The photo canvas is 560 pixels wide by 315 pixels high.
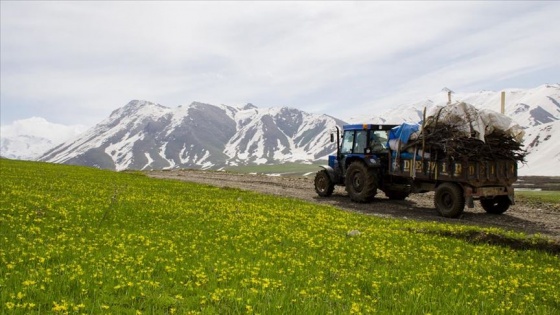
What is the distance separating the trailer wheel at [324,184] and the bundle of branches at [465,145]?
8.69m

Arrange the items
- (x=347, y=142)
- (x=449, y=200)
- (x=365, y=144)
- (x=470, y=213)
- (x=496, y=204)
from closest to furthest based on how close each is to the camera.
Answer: (x=449, y=200)
(x=470, y=213)
(x=496, y=204)
(x=365, y=144)
(x=347, y=142)

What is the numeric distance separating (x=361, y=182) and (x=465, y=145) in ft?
24.8

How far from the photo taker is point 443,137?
21.2 meters

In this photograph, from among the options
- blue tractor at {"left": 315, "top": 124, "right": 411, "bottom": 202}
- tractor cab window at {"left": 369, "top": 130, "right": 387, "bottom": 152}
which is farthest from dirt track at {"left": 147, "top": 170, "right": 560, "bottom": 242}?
tractor cab window at {"left": 369, "top": 130, "right": 387, "bottom": 152}

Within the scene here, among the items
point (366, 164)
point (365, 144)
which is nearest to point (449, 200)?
point (366, 164)

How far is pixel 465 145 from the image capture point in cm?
2036

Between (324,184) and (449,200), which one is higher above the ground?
(324,184)

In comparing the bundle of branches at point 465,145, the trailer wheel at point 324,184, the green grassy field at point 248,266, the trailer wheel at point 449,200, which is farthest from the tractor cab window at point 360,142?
the green grassy field at point 248,266

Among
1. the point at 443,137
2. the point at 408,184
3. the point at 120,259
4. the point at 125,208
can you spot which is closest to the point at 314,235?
the point at 120,259

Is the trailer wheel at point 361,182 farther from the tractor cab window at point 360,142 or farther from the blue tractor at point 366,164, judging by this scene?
the tractor cab window at point 360,142

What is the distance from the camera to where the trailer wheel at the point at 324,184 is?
29812 mm

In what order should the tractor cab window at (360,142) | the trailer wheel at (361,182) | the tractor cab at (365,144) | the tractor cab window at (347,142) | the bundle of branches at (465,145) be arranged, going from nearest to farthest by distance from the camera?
the bundle of branches at (465,145) < the trailer wheel at (361,182) < the tractor cab at (365,144) < the tractor cab window at (360,142) < the tractor cab window at (347,142)

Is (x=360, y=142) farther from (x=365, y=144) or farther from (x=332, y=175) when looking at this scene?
(x=332, y=175)

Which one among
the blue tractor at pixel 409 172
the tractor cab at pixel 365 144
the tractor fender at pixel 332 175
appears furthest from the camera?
the tractor fender at pixel 332 175
